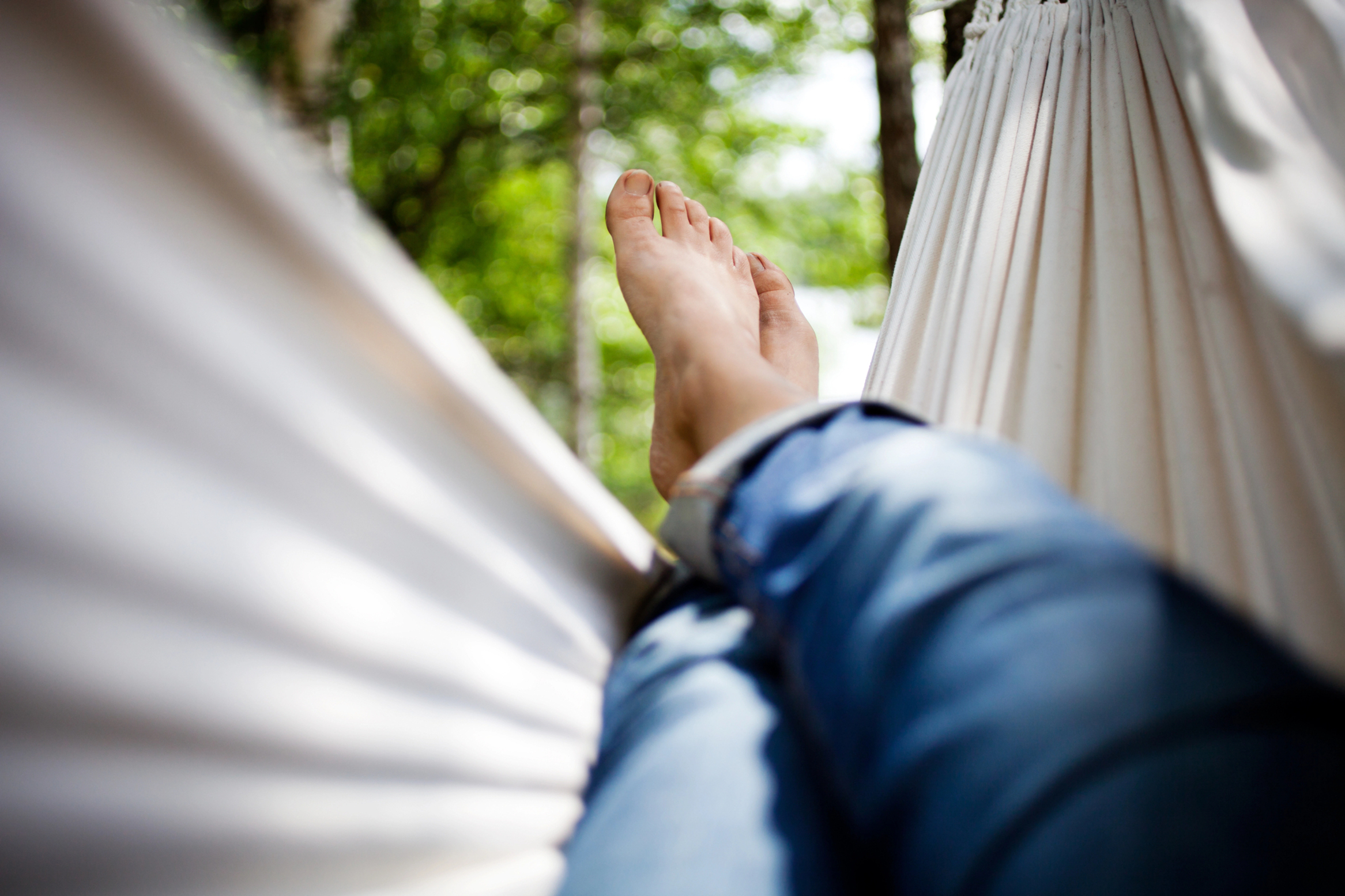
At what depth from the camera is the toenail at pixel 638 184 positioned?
3.87 ft

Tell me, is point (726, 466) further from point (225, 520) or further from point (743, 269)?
point (743, 269)

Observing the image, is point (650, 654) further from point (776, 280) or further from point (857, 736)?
point (776, 280)

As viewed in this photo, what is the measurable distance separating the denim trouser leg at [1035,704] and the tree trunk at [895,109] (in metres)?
1.55

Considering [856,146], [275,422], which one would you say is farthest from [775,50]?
[275,422]

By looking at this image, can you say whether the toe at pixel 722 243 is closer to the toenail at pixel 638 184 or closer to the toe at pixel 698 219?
the toe at pixel 698 219

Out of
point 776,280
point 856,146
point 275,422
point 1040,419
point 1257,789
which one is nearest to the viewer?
point 1257,789

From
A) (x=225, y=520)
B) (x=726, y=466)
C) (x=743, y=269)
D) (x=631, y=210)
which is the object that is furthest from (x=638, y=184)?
(x=225, y=520)

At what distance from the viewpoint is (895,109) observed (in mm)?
1810

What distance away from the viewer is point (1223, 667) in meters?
0.28

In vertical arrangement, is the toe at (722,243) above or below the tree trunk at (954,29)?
below

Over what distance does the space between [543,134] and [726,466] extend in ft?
13.8

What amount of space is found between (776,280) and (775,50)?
11.7 feet

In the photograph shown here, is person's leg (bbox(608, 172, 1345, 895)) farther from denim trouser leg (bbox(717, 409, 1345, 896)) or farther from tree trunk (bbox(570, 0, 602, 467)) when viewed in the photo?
tree trunk (bbox(570, 0, 602, 467))

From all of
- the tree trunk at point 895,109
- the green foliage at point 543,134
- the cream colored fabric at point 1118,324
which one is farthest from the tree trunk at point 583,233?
the cream colored fabric at point 1118,324
